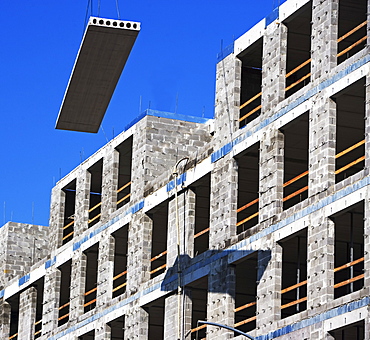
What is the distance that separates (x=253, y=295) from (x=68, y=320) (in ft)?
48.1

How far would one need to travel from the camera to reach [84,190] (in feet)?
197

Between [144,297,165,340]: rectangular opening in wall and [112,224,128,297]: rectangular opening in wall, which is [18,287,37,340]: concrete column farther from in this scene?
[144,297,165,340]: rectangular opening in wall

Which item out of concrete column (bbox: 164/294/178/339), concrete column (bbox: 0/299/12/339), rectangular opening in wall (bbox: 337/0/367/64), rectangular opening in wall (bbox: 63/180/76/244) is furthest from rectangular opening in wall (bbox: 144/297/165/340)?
concrete column (bbox: 0/299/12/339)

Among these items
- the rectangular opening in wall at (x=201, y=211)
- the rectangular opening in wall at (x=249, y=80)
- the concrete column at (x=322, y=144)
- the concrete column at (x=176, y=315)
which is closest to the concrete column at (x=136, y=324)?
the concrete column at (x=176, y=315)

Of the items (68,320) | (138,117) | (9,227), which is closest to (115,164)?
(138,117)

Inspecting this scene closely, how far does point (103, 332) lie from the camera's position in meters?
55.0

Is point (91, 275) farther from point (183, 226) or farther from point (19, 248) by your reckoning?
point (183, 226)

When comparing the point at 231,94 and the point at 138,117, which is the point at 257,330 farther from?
the point at 138,117

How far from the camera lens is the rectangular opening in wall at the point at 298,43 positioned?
4369 cm

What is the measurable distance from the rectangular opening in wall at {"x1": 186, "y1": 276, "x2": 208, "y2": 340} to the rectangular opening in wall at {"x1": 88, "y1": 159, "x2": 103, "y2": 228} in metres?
9.04

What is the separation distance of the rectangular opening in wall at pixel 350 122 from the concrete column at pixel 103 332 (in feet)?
49.2

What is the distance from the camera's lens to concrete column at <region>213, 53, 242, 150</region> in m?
47.0

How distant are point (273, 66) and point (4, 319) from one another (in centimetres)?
3162

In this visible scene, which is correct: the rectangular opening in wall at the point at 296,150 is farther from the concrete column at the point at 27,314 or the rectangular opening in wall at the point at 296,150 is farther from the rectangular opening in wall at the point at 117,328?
the concrete column at the point at 27,314
